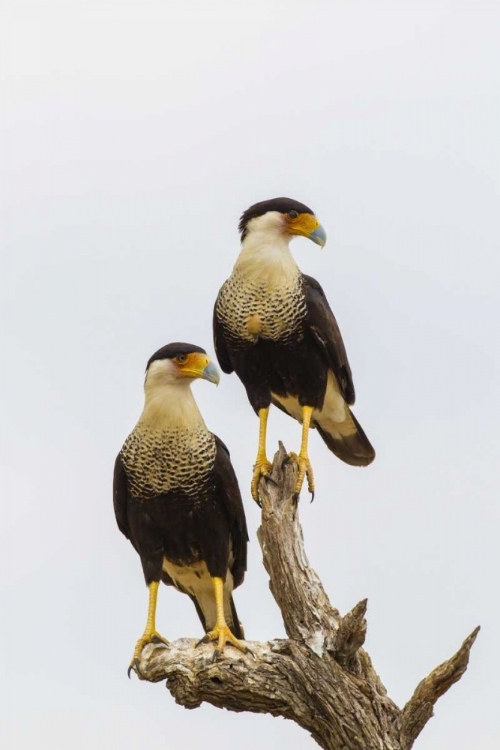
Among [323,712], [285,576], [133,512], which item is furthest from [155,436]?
[323,712]

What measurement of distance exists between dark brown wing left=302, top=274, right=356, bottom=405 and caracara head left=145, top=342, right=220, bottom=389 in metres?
1.15

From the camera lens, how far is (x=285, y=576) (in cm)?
907

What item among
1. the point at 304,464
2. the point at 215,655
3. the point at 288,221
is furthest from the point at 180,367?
the point at 215,655

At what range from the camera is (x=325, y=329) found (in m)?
10.4

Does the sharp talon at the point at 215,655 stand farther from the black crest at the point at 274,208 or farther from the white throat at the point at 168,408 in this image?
the black crest at the point at 274,208

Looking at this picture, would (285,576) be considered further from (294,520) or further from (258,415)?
(258,415)

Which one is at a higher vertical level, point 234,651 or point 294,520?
point 294,520

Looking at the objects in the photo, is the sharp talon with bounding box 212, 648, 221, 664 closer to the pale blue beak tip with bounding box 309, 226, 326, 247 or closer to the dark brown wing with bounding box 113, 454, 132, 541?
the dark brown wing with bounding box 113, 454, 132, 541

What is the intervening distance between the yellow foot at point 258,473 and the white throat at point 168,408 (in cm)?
69

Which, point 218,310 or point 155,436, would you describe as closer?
point 155,436

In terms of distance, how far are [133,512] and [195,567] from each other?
23.2 inches

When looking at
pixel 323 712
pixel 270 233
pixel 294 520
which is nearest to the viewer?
pixel 323 712

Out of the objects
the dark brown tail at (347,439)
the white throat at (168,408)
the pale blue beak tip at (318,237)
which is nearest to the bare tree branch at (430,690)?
the white throat at (168,408)

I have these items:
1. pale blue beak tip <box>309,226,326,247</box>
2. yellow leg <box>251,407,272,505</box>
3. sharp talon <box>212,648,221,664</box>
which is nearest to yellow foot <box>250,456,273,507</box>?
yellow leg <box>251,407,272,505</box>
